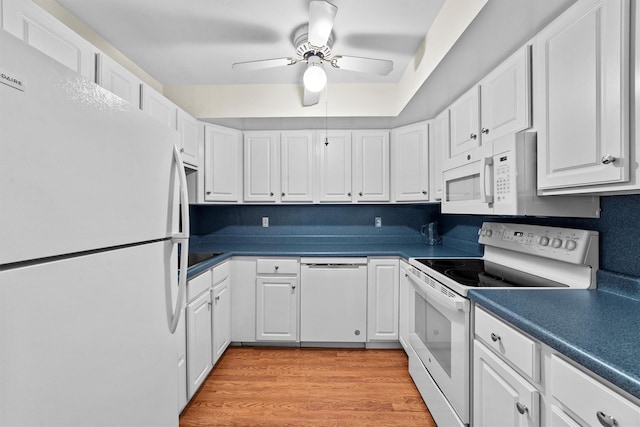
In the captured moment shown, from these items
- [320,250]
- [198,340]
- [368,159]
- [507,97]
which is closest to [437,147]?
[368,159]

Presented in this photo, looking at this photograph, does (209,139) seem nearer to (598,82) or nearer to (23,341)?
(23,341)

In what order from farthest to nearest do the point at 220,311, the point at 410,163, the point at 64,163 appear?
the point at 410,163, the point at 220,311, the point at 64,163

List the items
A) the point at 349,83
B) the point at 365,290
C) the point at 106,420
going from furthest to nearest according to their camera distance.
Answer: the point at 349,83
the point at 365,290
the point at 106,420

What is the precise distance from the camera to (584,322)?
3.06 ft

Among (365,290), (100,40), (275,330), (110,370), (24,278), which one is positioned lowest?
(275,330)

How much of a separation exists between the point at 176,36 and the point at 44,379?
2.11 metres

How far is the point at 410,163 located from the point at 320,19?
1.60 metres

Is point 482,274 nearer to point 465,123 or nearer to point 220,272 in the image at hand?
point 465,123

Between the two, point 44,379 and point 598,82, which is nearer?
point 44,379

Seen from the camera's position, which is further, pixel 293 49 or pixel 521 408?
pixel 293 49

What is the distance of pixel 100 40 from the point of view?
1.94 m

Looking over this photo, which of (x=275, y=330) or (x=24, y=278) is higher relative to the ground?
(x=24, y=278)

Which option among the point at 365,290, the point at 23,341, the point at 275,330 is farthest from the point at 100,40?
the point at 365,290

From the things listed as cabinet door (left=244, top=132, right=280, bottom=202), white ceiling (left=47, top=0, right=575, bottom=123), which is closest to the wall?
cabinet door (left=244, top=132, right=280, bottom=202)
